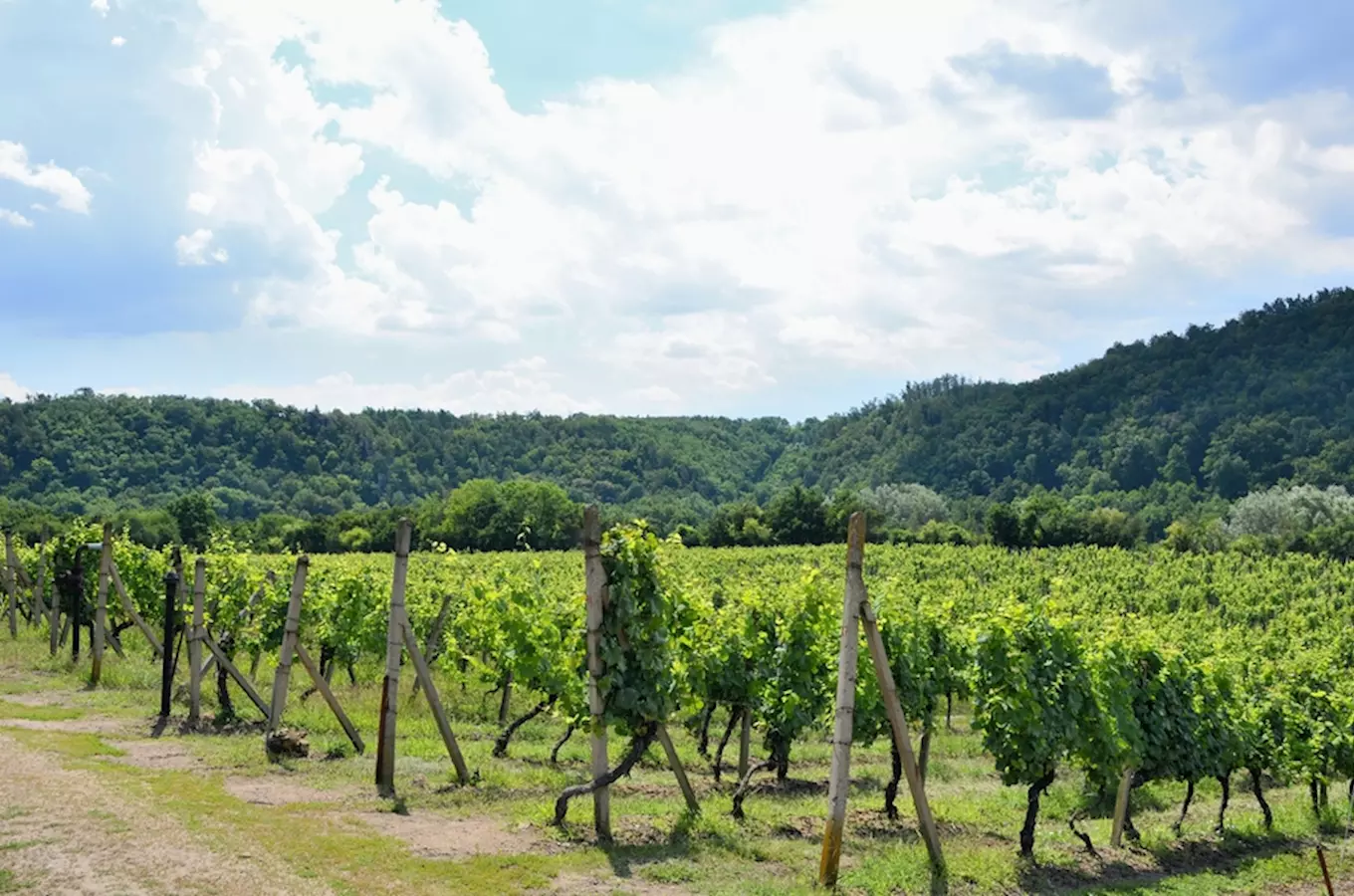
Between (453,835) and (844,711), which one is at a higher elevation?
(844,711)

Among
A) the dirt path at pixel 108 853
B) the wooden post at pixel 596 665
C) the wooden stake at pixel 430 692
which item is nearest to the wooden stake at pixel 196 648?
the dirt path at pixel 108 853

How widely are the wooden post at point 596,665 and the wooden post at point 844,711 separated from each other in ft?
7.01

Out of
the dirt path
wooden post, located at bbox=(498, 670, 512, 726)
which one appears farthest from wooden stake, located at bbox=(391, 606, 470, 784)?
wooden post, located at bbox=(498, 670, 512, 726)

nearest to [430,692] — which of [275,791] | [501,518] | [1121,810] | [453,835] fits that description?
[275,791]

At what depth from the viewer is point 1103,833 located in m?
13.8

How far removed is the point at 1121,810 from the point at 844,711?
17.5 ft

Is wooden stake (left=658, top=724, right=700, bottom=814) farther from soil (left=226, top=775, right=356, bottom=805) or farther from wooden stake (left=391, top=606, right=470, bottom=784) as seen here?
soil (left=226, top=775, right=356, bottom=805)

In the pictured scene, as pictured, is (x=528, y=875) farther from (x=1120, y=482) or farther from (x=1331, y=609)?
(x=1120, y=482)

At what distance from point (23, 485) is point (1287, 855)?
110171 millimetres

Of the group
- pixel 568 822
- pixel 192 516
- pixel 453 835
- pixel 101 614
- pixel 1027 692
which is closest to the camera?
pixel 453 835

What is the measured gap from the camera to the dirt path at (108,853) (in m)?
7.71

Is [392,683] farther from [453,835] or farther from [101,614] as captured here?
[101,614]

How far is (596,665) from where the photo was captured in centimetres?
1005

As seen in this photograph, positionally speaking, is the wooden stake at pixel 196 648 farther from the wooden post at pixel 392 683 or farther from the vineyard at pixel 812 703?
the wooden post at pixel 392 683
